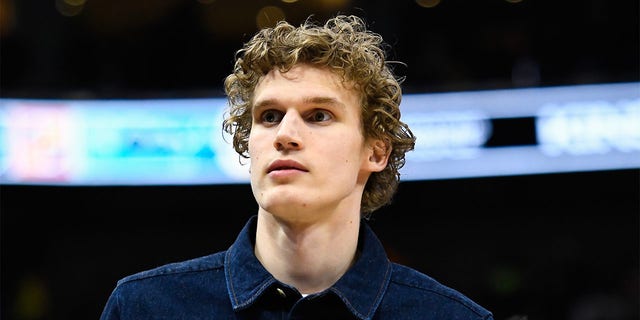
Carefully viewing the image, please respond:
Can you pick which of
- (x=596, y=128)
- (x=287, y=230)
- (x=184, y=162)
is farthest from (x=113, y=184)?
(x=287, y=230)

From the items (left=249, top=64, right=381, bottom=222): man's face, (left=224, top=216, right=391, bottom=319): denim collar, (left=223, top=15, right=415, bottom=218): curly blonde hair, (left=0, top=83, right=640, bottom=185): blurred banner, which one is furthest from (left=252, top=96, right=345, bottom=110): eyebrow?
(left=0, top=83, right=640, bottom=185): blurred banner

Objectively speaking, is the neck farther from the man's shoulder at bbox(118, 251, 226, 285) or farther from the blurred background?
the blurred background

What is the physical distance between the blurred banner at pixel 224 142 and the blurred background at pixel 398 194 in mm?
379

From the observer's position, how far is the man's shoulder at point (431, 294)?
3.29 meters

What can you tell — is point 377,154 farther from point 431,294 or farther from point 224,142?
point 224,142

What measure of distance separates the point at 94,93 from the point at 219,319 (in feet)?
23.4

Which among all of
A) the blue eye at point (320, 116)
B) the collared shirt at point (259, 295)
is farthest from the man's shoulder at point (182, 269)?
the blue eye at point (320, 116)

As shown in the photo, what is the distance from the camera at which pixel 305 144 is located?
3176mm

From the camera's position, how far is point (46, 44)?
1127 centimetres

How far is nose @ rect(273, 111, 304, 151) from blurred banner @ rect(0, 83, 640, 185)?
6.65m

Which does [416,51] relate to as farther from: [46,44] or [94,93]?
[46,44]

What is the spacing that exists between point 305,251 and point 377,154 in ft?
1.63

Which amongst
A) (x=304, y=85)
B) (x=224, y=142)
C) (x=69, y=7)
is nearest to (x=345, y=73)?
(x=304, y=85)

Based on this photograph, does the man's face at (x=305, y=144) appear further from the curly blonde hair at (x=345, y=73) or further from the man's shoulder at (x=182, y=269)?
the man's shoulder at (x=182, y=269)
